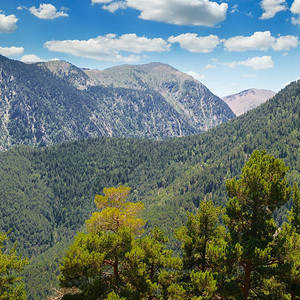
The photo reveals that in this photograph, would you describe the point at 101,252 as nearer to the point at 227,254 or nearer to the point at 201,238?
the point at 201,238

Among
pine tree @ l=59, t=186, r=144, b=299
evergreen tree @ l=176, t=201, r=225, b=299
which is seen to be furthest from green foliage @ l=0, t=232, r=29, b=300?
evergreen tree @ l=176, t=201, r=225, b=299

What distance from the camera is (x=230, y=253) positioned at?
97.6 ft

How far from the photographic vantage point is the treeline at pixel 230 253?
2955 centimetres

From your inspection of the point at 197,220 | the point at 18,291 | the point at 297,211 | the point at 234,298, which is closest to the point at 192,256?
the point at 197,220

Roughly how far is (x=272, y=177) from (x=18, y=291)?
31454 mm

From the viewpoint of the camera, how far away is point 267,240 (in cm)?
3077

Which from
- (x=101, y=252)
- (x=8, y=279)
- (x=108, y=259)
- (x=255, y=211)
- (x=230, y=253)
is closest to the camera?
(x=230, y=253)

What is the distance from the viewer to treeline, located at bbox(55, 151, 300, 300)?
29.5 m

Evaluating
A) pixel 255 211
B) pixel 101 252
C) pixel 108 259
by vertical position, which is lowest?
pixel 108 259

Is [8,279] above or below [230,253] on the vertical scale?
below

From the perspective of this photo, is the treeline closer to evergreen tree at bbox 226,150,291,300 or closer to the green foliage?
evergreen tree at bbox 226,150,291,300

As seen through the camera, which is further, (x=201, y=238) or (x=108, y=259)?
(x=201, y=238)

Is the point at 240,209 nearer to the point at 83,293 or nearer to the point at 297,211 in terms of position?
the point at 297,211

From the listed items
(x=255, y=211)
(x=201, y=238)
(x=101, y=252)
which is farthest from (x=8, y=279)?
(x=255, y=211)
